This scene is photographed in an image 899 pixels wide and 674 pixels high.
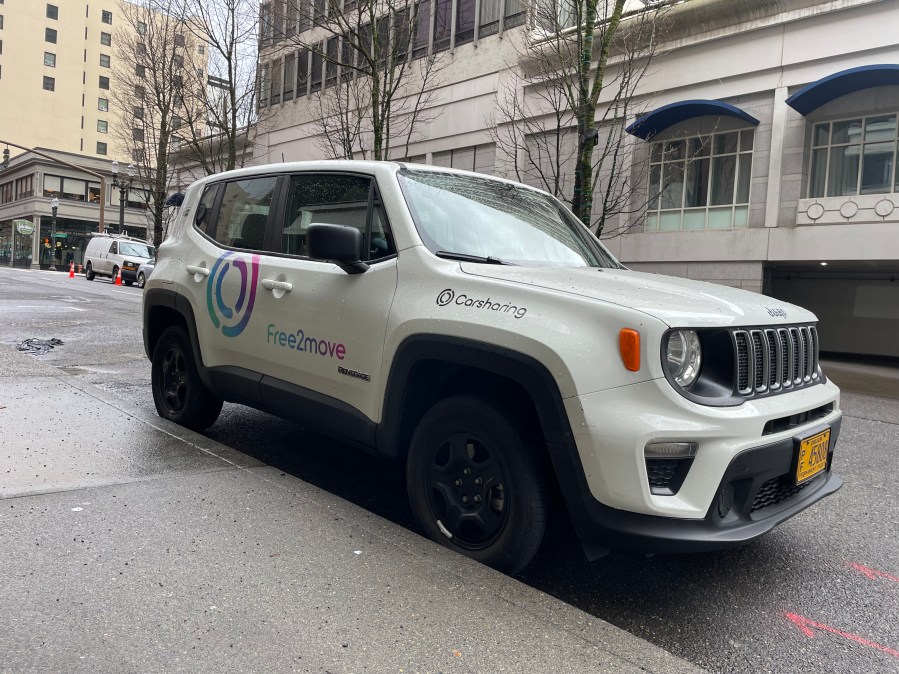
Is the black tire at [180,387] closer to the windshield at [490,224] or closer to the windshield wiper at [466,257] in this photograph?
the windshield at [490,224]

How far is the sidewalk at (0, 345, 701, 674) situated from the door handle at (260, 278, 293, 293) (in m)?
1.04

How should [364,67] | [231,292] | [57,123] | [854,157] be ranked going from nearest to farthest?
[231,292], [854,157], [364,67], [57,123]

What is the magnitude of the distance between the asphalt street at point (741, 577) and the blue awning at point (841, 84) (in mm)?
13729

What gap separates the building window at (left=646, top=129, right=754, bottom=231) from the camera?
19.5 m

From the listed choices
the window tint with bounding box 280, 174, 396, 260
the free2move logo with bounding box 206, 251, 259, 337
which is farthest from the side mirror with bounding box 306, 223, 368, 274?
the free2move logo with bounding box 206, 251, 259, 337

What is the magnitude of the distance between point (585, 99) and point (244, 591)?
42.5ft

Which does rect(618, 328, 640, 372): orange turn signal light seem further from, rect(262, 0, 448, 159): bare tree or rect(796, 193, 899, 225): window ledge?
rect(796, 193, 899, 225): window ledge

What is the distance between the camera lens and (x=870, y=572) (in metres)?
3.42

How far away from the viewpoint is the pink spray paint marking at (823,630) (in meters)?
2.67

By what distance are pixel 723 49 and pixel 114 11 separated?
7772 centimetres

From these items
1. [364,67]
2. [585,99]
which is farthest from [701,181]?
[364,67]

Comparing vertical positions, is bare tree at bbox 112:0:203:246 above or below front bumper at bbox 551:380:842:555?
above

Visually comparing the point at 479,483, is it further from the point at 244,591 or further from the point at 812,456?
the point at 812,456

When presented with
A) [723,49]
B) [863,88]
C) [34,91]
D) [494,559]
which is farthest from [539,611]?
[34,91]
